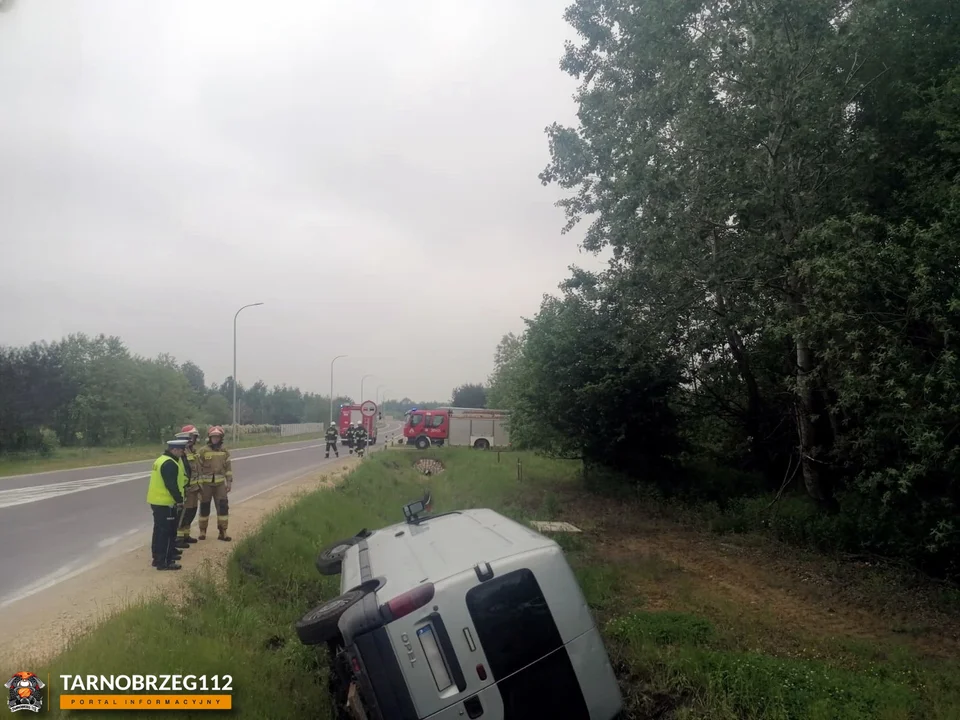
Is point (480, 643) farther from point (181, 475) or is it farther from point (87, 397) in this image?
point (87, 397)

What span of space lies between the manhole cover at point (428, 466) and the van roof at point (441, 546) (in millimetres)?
20333

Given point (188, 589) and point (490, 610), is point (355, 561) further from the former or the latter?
point (188, 589)

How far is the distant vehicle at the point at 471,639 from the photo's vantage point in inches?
137

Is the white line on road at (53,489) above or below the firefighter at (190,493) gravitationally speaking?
below

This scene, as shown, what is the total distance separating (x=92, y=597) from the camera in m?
6.82

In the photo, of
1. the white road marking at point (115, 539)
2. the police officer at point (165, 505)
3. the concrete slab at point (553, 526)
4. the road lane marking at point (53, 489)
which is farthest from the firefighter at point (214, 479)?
the road lane marking at point (53, 489)

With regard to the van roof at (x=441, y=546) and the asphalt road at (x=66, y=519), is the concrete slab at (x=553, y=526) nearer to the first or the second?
the asphalt road at (x=66, y=519)

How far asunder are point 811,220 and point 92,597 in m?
11.2

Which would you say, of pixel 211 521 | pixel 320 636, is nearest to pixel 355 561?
pixel 320 636

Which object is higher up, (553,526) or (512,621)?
(512,621)

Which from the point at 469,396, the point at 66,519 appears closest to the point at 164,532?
the point at 66,519

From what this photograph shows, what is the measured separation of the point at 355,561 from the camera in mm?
4992

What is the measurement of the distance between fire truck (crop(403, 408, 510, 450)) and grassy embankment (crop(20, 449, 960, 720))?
29.5 metres

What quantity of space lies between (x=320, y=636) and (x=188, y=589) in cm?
366
